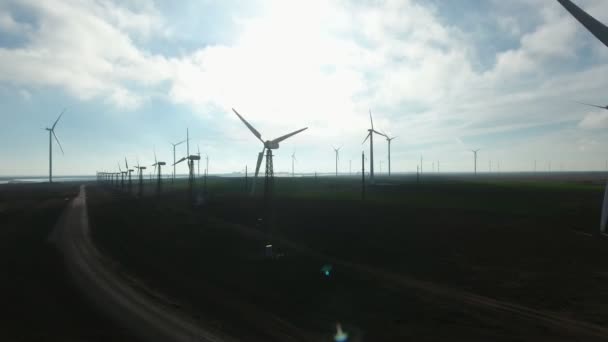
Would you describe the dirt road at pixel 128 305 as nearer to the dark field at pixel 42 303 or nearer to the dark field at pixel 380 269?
the dark field at pixel 42 303

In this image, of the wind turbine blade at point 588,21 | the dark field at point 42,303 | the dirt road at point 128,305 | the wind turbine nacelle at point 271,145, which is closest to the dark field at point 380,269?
the dirt road at point 128,305

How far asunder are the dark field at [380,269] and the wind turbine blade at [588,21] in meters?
15.9

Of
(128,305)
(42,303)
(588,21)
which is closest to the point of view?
(128,305)

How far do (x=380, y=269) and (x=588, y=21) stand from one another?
22619 mm

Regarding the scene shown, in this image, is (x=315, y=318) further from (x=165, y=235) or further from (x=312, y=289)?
(x=165, y=235)

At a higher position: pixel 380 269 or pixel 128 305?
pixel 128 305

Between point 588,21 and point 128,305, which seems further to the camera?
point 588,21

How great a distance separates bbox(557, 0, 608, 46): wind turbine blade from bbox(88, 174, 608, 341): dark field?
52.0 ft

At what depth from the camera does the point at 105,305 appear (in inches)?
674

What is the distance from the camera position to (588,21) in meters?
23.4

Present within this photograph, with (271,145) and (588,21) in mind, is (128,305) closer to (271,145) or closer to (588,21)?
(271,145)

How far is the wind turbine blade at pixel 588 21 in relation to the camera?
75.5 feet

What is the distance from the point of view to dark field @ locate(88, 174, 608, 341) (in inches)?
600

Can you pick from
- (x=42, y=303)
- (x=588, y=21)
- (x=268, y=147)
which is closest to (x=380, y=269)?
(x=268, y=147)
